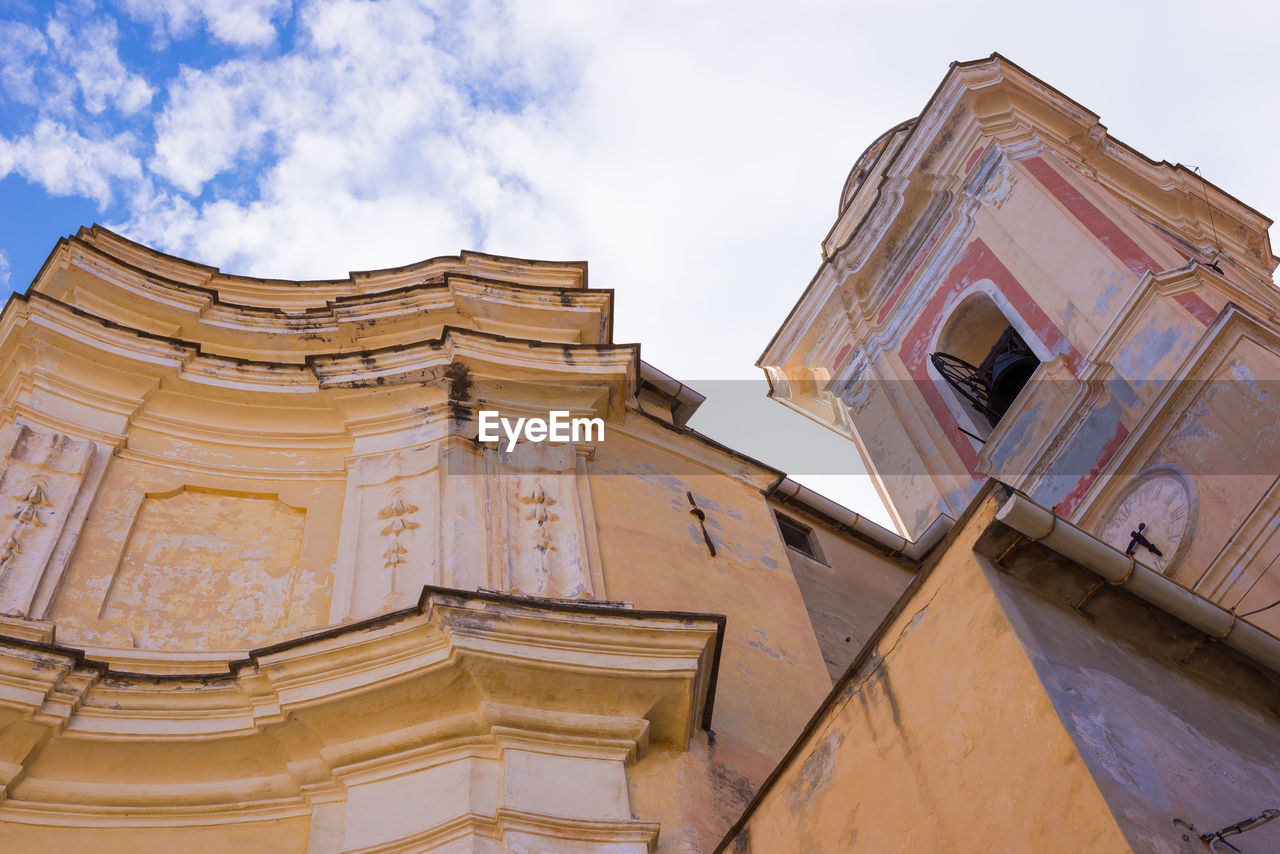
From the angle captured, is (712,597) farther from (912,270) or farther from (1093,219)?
(912,270)

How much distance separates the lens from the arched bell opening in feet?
51.8

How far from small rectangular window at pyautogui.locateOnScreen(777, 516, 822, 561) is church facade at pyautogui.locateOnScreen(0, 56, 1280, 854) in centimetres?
7

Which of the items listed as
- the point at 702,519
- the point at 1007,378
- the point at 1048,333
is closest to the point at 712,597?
the point at 702,519

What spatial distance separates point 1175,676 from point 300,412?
6.62 m

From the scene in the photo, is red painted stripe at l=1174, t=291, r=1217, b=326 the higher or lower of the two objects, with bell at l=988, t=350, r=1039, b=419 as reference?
lower

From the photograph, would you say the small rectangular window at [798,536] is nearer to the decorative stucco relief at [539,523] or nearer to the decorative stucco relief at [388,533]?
the decorative stucco relief at [539,523]

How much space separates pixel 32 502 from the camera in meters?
8.45

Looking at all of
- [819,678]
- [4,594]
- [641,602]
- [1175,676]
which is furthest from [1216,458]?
[4,594]

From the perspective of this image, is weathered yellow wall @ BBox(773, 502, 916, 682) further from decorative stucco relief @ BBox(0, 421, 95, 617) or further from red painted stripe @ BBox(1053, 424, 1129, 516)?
decorative stucco relief @ BBox(0, 421, 95, 617)

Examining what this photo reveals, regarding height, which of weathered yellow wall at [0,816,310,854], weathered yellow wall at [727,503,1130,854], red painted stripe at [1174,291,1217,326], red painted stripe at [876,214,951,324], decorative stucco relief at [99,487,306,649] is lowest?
weathered yellow wall at [727,503,1130,854]

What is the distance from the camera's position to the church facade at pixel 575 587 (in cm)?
519

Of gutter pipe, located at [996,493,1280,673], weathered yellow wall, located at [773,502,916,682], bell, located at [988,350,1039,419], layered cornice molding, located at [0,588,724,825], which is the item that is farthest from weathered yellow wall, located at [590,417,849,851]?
bell, located at [988,350,1039,419]

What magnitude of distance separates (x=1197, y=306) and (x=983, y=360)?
16.3 ft

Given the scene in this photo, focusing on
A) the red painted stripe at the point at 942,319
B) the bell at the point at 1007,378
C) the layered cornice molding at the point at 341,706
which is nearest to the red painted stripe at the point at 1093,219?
the red painted stripe at the point at 942,319
